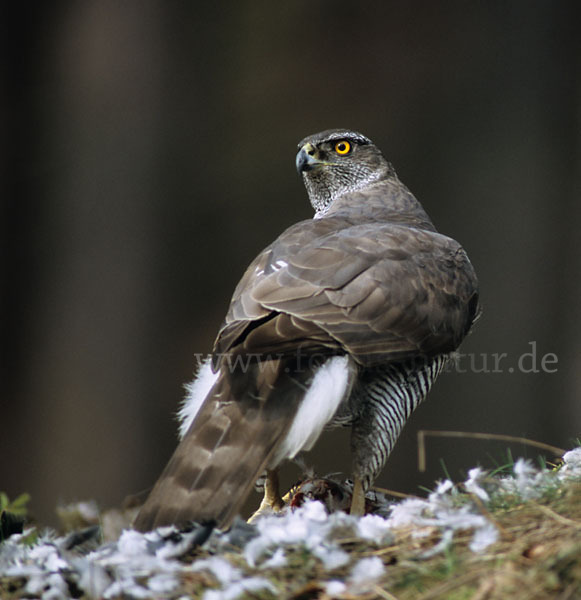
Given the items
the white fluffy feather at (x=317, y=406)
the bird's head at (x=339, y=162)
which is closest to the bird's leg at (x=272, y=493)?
the white fluffy feather at (x=317, y=406)

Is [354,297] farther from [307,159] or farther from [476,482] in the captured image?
[307,159]

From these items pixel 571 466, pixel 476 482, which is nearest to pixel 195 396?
pixel 476 482

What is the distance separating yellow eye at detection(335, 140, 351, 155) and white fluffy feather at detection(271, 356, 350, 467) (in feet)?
6.57

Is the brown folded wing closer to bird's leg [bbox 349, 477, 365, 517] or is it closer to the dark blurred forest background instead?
bird's leg [bbox 349, 477, 365, 517]

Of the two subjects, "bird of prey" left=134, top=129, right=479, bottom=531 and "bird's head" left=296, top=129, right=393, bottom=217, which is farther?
"bird's head" left=296, top=129, right=393, bottom=217

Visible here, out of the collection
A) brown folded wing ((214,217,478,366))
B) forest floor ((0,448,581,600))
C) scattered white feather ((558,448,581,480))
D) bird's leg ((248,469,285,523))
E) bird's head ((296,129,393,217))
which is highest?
bird's head ((296,129,393,217))

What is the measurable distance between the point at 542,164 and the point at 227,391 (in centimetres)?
498

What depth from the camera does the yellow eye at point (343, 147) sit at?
4.59 m

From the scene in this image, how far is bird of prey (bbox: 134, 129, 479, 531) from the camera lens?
2.53 metres

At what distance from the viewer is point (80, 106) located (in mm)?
6582

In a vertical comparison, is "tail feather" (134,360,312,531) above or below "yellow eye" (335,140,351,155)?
below

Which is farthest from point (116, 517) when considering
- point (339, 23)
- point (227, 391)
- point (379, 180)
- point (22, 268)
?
point (339, 23)

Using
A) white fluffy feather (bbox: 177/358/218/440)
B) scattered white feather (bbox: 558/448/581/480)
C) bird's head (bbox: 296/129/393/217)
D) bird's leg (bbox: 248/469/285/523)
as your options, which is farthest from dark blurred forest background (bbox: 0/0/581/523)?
scattered white feather (bbox: 558/448/581/480)

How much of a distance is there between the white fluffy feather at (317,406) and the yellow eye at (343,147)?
6.57ft
